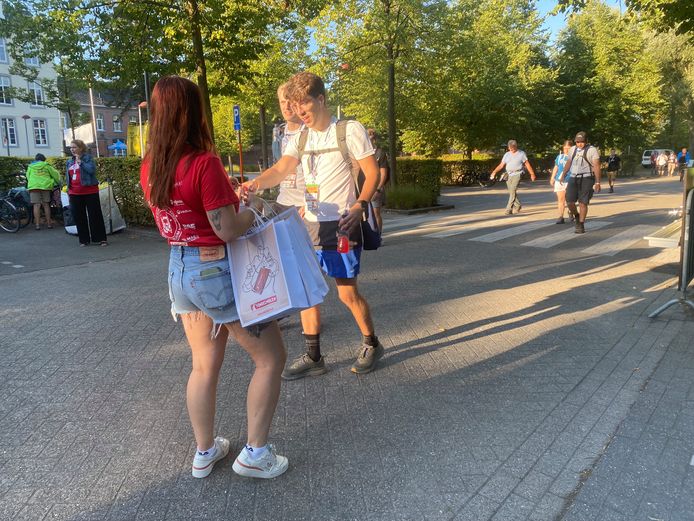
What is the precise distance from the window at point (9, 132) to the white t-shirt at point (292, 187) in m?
56.2

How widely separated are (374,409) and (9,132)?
6108 centimetres

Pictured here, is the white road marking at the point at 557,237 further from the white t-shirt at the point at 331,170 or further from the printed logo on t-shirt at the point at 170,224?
the printed logo on t-shirt at the point at 170,224

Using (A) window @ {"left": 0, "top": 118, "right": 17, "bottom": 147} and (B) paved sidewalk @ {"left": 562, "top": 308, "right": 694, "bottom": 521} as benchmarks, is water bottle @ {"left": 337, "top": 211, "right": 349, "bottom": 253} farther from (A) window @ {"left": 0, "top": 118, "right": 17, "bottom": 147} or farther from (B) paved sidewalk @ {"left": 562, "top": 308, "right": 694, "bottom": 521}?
(A) window @ {"left": 0, "top": 118, "right": 17, "bottom": 147}

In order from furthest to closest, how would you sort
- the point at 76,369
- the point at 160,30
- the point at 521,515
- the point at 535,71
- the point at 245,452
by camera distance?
the point at 535,71 → the point at 160,30 → the point at 76,369 → the point at 245,452 → the point at 521,515

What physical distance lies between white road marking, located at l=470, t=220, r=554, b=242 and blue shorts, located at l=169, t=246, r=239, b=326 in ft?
27.3

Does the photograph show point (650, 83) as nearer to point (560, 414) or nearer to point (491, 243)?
point (491, 243)

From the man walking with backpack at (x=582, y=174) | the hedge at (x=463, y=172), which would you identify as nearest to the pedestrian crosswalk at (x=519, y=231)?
the man walking with backpack at (x=582, y=174)

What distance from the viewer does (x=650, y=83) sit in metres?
36.5

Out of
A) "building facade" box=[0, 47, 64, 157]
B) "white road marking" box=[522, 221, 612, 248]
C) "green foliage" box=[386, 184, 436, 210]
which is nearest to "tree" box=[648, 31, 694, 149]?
"green foliage" box=[386, 184, 436, 210]

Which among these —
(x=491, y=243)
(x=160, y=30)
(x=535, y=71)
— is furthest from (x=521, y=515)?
(x=535, y=71)

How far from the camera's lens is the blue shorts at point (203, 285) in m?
2.47

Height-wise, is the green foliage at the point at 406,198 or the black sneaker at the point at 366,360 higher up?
the green foliage at the point at 406,198

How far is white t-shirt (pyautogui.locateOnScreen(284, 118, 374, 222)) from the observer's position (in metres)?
3.67

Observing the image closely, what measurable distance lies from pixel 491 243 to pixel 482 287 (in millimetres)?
3410
